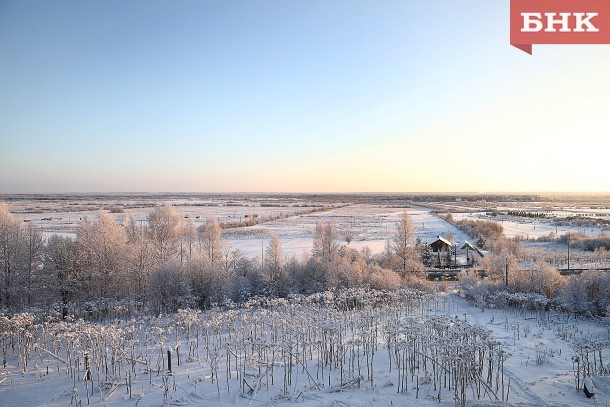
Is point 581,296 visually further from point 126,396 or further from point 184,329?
point 126,396

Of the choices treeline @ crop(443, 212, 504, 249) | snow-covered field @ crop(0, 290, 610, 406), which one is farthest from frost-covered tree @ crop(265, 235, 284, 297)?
treeline @ crop(443, 212, 504, 249)

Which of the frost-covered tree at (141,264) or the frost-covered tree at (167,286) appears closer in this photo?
the frost-covered tree at (167,286)

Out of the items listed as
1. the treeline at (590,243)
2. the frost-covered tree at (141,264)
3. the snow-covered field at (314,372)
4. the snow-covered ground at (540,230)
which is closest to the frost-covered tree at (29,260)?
the frost-covered tree at (141,264)

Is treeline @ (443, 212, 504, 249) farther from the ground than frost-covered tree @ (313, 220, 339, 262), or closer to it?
closer to it

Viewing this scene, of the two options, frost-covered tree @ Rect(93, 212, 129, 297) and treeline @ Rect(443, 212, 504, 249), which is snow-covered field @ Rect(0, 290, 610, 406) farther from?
treeline @ Rect(443, 212, 504, 249)

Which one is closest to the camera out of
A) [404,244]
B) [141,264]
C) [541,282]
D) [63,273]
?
[541,282]

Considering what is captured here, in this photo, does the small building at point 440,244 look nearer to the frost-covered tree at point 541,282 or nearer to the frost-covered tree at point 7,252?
the frost-covered tree at point 541,282

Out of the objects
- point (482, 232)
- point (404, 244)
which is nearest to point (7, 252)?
point (404, 244)

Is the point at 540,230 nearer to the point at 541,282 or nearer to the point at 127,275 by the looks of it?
the point at 541,282
